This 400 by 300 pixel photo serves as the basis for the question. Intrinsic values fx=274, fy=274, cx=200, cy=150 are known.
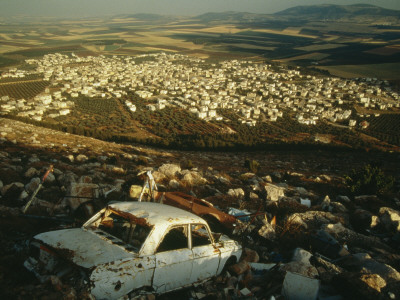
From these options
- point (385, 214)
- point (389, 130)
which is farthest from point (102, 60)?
point (385, 214)

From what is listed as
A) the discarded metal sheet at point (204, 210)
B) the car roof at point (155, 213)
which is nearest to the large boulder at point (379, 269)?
the discarded metal sheet at point (204, 210)

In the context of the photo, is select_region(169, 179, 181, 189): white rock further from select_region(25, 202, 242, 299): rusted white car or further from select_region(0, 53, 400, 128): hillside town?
select_region(0, 53, 400, 128): hillside town

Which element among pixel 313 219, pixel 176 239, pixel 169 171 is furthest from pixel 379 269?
pixel 169 171

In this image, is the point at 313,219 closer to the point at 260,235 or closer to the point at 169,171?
the point at 260,235

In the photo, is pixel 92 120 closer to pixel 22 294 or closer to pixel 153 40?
pixel 22 294

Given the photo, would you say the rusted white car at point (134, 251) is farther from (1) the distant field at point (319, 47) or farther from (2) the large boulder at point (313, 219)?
(1) the distant field at point (319, 47)

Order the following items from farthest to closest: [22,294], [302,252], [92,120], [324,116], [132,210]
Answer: [324,116] < [92,120] < [302,252] < [132,210] < [22,294]
